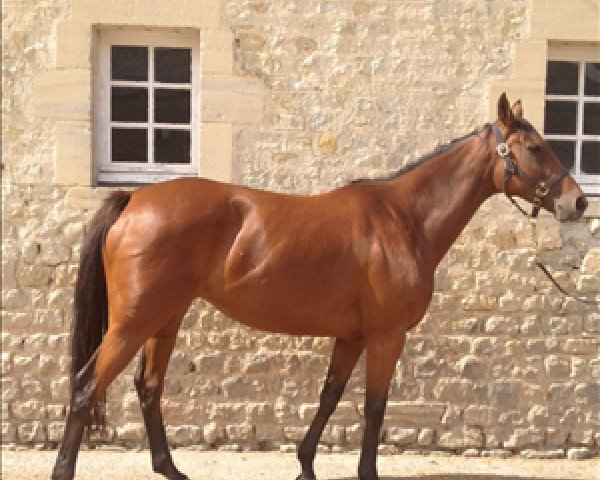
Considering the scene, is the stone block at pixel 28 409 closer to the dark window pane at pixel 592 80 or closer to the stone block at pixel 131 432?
the stone block at pixel 131 432

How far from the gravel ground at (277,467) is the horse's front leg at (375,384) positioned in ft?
1.64

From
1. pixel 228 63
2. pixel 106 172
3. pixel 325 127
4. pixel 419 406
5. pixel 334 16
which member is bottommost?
pixel 419 406

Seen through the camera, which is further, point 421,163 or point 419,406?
point 419,406

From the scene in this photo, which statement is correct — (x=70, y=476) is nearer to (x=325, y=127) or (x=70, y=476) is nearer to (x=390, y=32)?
(x=325, y=127)

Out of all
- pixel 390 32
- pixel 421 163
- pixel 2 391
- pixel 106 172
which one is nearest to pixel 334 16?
pixel 390 32

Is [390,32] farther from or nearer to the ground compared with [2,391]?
farther from the ground

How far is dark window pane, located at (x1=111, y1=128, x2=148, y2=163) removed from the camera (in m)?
5.09

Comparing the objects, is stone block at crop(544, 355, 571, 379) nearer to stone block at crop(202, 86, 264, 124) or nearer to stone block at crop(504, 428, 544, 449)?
stone block at crop(504, 428, 544, 449)

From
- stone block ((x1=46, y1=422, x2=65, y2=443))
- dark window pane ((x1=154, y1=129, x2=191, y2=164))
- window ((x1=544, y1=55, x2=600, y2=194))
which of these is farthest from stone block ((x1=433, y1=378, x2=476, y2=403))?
stone block ((x1=46, y1=422, x2=65, y2=443))

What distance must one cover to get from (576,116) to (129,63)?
3.39m

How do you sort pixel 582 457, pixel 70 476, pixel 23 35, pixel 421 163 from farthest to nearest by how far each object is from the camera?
pixel 582 457 < pixel 23 35 < pixel 421 163 < pixel 70 476

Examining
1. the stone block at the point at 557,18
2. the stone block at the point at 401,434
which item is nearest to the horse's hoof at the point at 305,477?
the stone block at the point at 401,434

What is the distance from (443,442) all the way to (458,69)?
273cm

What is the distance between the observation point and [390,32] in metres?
4.94
